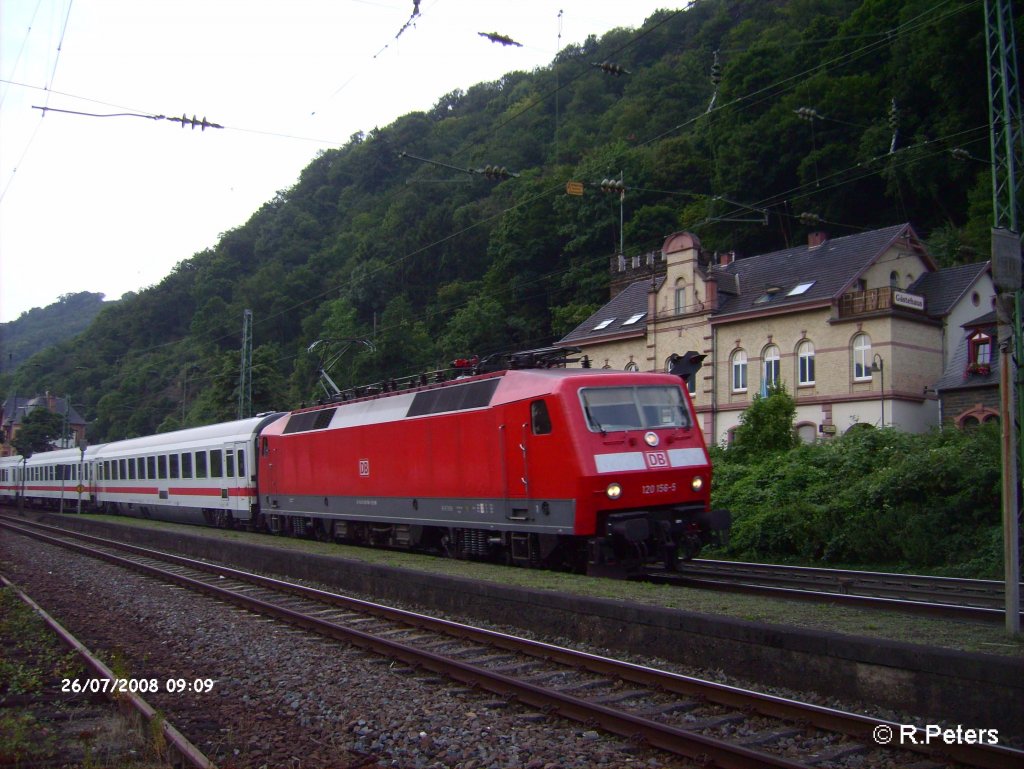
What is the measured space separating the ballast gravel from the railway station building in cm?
2500

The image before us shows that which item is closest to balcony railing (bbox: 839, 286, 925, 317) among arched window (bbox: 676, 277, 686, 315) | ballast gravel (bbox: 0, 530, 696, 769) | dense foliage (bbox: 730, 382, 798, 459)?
arched window (bbox: 676, 277, 686, 315)

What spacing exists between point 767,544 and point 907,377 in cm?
1848

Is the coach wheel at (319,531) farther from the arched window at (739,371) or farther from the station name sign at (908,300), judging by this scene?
the station name sign at (908,300)

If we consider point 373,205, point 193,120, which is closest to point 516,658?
point 193,120

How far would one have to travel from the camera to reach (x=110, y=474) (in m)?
40.5

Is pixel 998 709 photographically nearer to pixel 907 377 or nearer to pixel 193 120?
pixel 193 120

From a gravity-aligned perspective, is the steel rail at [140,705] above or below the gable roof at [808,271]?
below

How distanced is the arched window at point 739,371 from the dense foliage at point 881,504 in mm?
15748

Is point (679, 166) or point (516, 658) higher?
point (679, 166)

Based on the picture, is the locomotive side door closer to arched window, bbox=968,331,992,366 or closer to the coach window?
the coach window

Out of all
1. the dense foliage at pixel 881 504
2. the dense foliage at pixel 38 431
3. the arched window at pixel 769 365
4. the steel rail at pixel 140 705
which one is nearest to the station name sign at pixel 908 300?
the arched window at pixel 769 365

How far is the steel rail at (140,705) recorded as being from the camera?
244 inches

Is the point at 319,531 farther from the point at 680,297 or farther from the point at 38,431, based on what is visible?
the point at 38,431

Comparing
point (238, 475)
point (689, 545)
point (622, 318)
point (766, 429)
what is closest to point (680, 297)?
Answer: point (622, 318)
